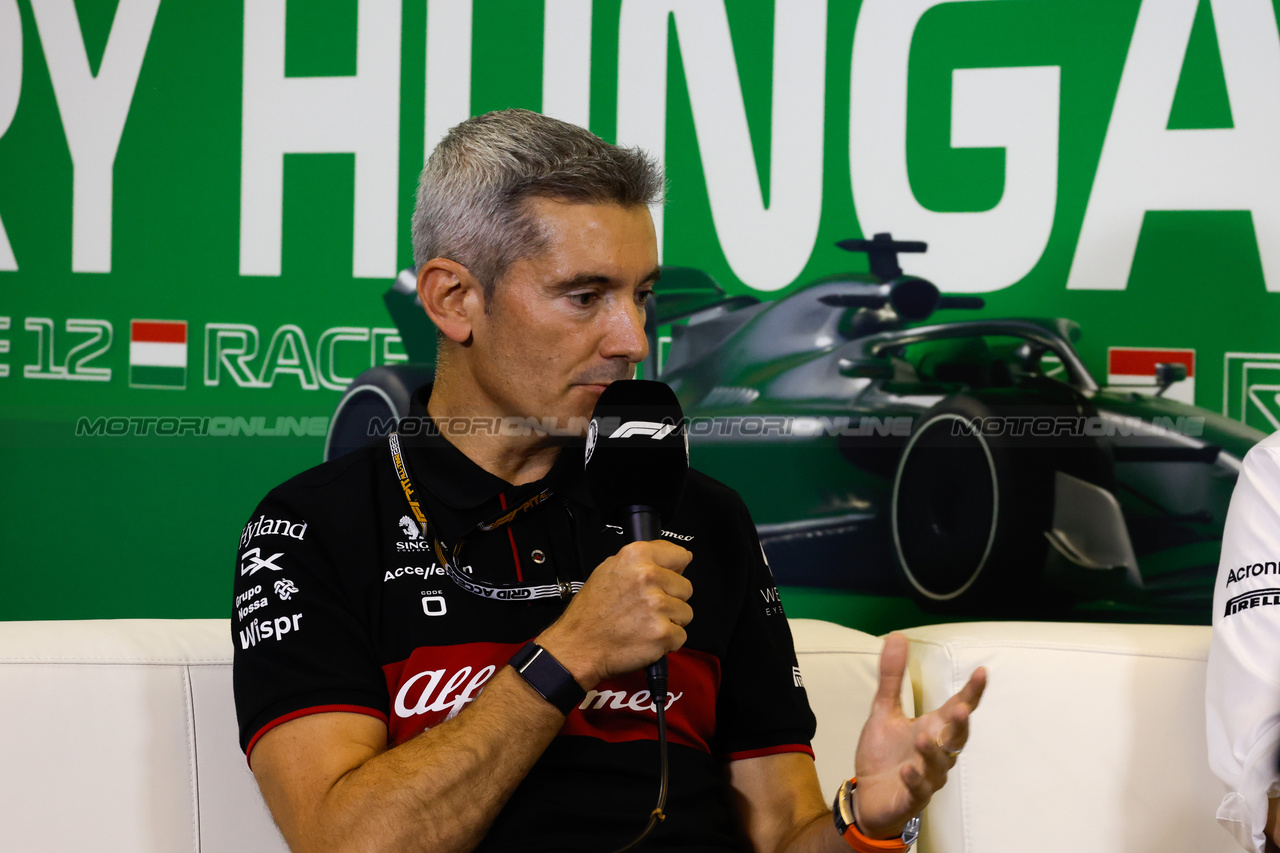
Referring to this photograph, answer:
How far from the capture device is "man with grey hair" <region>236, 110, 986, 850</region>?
105 cm

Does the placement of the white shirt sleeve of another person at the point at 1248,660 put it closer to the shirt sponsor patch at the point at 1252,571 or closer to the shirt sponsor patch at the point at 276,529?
the shirt sponsor patch at the point at 1252,571

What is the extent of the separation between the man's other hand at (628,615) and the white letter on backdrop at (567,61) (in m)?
1.17

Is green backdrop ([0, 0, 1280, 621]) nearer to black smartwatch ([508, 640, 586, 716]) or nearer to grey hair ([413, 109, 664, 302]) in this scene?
grey hair ([413, 109, 664, 302])

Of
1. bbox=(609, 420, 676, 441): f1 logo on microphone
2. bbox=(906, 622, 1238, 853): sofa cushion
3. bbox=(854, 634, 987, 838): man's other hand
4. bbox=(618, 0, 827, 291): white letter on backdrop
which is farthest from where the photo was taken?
bbox=(618, 0, 827, 291): white letter on backdrop

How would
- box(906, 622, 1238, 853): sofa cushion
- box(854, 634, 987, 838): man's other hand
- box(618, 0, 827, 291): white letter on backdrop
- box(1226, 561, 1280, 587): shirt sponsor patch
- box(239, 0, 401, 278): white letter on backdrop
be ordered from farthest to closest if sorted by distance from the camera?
1. box(239, 0, 401, 278): white letter on backdrop
2. box(618, 0, 827, 291): white letter on backdrop
3. box(906, 622, 1238, 853): sofa cushion
4. box(1226, 561, 1280, 587): shirt sponsor patch
5. box(854, 634, 987, 838): man's other hand

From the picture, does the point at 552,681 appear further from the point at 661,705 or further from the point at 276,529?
the point at 276,529

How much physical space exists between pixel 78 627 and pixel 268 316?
0.80 m

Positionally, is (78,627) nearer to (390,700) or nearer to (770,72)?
(390,700)

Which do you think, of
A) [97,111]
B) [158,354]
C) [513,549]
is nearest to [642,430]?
[513,549]

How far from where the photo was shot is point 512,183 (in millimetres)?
1310

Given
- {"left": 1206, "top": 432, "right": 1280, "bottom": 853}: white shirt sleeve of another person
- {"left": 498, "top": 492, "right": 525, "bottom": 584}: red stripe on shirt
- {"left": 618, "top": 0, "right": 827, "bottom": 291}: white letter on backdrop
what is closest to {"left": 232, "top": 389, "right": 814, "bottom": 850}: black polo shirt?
{"left": 498, "top": 492, "right": 525, "bottom": 584}: red stripe on shirt

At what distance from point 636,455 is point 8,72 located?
5.83 ft

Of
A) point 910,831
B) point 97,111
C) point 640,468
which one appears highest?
point 97,111

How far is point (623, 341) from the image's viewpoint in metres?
1.28
